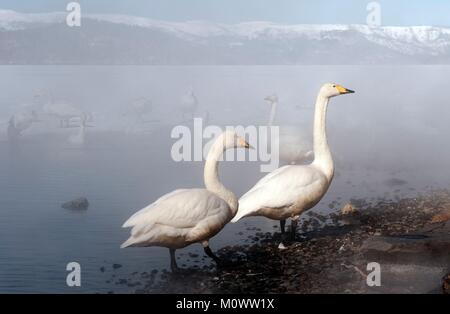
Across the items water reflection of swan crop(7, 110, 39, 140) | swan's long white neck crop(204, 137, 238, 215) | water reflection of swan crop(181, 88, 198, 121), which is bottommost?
swan's long white neck crop(204, 137, 238, 215)

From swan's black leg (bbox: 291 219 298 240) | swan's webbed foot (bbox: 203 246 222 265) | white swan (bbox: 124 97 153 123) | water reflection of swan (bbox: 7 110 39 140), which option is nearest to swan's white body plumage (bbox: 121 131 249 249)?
swan's webbed foot (bbox: 203 246 222 265)

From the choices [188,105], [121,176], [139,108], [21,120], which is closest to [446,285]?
[121,176]

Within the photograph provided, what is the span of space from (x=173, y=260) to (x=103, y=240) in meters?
2.12

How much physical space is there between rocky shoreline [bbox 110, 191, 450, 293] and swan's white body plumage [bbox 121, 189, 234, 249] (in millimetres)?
658

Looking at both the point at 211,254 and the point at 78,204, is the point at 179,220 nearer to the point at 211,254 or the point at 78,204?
the point at 211,254

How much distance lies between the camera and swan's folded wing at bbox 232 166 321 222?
856 centimetres

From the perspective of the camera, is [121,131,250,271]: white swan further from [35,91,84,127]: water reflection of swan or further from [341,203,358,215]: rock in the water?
[35,91,84,127]: water reflection of swan

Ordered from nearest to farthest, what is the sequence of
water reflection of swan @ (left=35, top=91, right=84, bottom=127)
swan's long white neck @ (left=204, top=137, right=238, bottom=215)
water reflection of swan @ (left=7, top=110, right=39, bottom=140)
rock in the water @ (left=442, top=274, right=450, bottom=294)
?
rock in the water @ (left=442, top=274, right=450, bottom=294)
swan's long white neck @ (left=204, top=137, right=238, bottom=215)
water reflection of swan @ (left=7, top=110, right=39, bottom=140)
water reflection of swan @ (left=35, top=91, right=84, bottom=127)

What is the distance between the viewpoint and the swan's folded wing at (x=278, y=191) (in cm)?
856

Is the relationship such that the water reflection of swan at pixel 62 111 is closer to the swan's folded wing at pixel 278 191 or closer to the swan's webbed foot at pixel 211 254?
the swan's folded wing at pixel 278 191

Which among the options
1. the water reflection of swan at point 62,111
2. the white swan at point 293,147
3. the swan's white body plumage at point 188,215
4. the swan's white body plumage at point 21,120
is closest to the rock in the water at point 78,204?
the swan's white body plumage at point 188,215

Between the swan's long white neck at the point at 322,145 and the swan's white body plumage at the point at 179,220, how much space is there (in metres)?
2.13

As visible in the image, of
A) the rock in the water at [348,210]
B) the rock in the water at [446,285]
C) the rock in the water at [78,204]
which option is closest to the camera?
the rock in the water at [446,285]

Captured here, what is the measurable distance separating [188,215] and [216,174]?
76 cm
